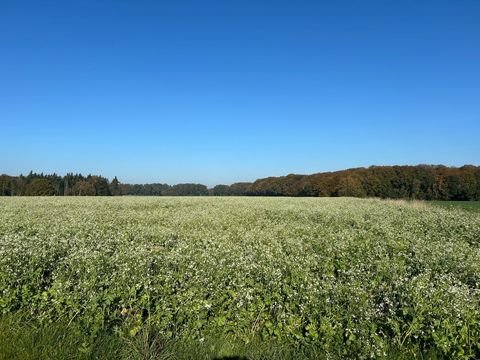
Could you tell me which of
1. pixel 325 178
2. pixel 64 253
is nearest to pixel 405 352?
pixel 64 253

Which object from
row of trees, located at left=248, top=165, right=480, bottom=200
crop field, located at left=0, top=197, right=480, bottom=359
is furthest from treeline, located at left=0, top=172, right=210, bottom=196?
crop field, located at left=0, top=197, right=480, bottom=359

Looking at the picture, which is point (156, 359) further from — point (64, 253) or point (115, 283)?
point (64, 253)

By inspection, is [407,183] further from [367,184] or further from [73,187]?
[73,187]

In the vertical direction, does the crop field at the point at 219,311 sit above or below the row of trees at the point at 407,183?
below

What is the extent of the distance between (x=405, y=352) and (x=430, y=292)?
4.53 ft

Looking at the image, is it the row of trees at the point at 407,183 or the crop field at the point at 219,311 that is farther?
the row of trees at the point at 407,183

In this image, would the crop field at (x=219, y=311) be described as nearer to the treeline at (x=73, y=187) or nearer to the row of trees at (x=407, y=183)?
the row of trees at (x=407, y=183)

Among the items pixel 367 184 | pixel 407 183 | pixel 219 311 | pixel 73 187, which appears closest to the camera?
pixel 219 311

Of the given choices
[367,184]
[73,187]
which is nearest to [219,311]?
[367,184]

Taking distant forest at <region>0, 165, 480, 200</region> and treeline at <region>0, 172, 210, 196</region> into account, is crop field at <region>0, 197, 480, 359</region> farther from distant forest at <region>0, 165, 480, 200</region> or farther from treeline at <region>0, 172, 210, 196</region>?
treeline at <region>0, 172, 210, 196</region>

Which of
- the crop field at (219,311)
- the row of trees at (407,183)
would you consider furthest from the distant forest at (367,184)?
the crop field at (219,311)

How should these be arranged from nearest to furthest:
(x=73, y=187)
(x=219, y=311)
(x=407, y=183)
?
(x=219, y=311), (x=407, y=183), (x=73, y=187)

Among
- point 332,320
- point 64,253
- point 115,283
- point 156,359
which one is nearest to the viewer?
point 156,359

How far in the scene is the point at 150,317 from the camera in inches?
211
